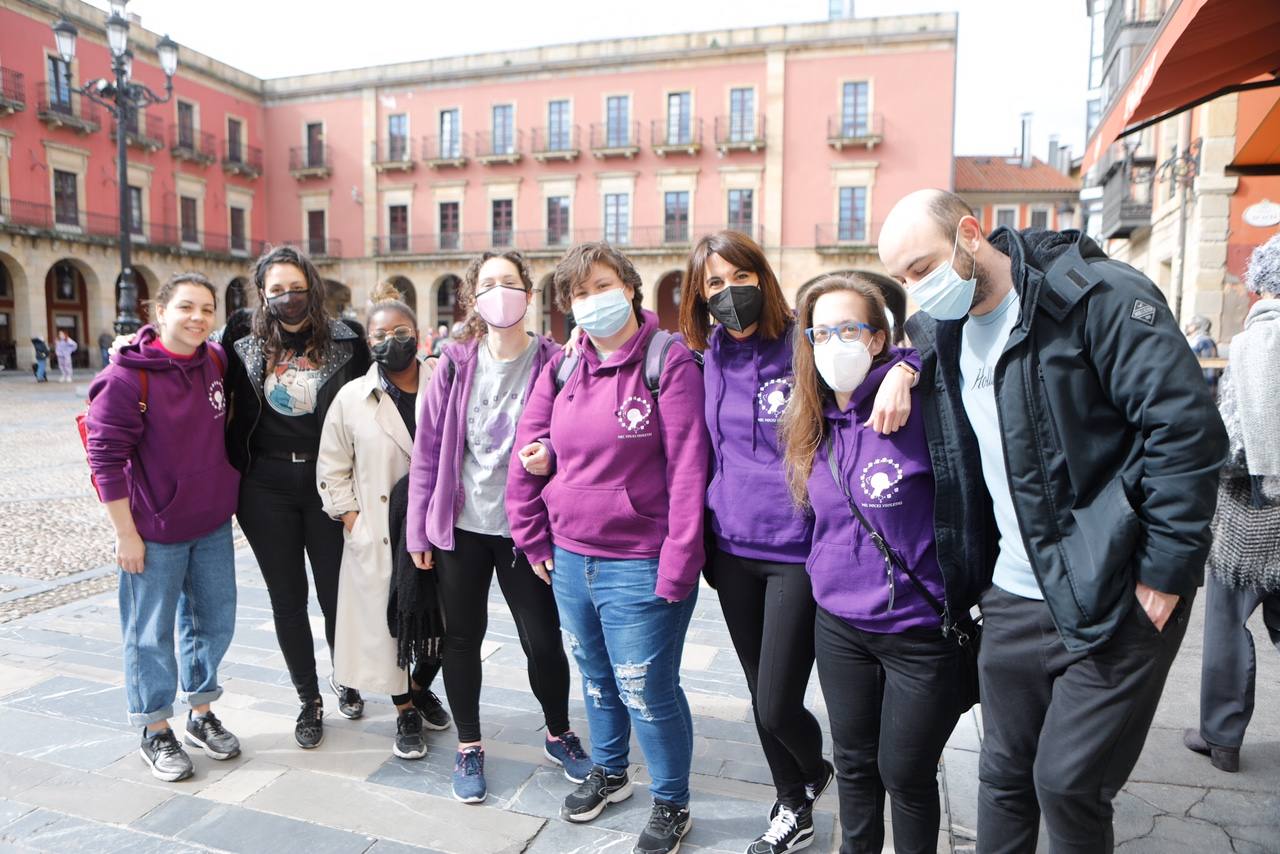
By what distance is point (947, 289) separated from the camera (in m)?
1.93

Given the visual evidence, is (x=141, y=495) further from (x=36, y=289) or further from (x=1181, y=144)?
(x=36, y=289)

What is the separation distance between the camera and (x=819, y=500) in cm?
219

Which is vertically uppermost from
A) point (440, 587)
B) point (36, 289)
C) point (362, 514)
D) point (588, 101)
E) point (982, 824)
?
point (588, 101)

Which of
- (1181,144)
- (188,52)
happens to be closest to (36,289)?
(188,52)

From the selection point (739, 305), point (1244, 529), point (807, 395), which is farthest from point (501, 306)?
point (1244, 529)

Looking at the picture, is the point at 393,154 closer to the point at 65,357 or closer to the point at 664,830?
the point at 65,357

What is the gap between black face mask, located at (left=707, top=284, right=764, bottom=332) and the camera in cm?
237

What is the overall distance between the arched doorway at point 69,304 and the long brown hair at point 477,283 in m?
32.3

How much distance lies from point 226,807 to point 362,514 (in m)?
1.07

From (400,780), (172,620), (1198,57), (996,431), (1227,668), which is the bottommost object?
(400,780)

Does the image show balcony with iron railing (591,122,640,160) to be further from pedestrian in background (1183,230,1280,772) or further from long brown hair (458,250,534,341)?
pedestrian in background (1183,230,1280,772)

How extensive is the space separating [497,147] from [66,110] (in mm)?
14545

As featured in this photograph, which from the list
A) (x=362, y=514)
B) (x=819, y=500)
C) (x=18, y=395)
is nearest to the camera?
(x=819, y=500)

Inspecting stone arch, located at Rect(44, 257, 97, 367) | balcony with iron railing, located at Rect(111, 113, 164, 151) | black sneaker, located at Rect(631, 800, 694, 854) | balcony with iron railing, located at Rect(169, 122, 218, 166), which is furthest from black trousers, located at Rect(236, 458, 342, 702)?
balcony with iron railing, located at Rect(169, 122, 218, 166)
